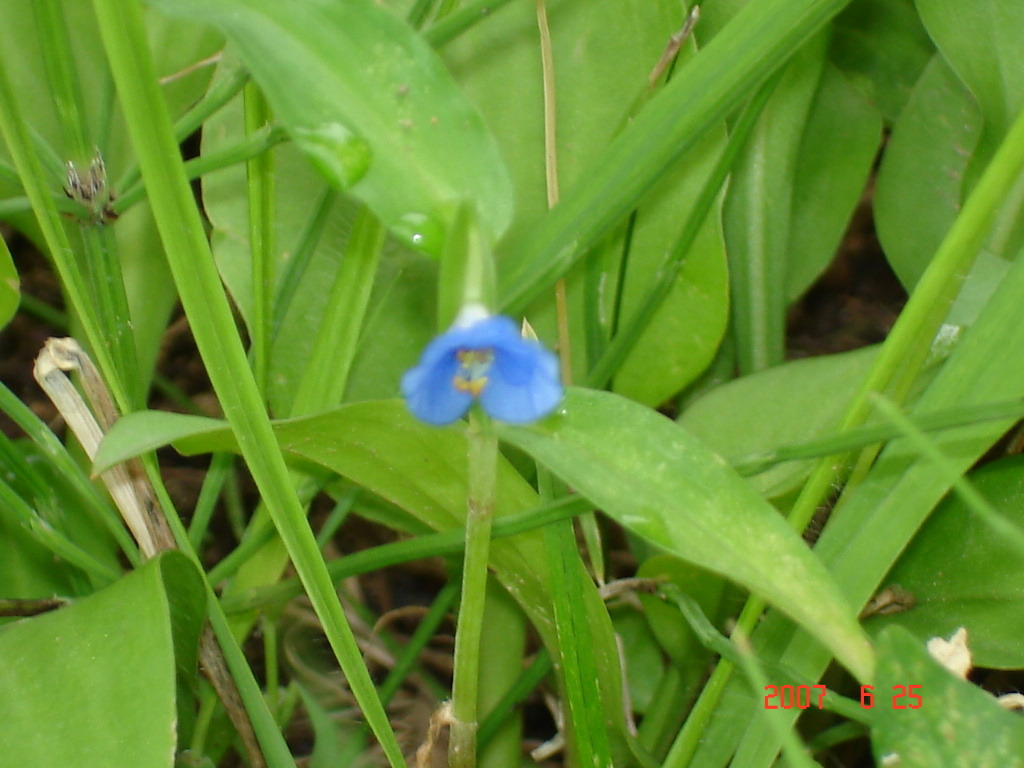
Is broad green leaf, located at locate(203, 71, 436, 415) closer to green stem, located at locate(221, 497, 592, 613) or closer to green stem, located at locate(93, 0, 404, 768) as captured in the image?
green stem, located at locate(221, 497, 592, 613)

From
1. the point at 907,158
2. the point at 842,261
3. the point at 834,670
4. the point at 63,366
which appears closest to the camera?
the point at 63,366

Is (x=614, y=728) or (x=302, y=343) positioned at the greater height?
(x=302, y=343)

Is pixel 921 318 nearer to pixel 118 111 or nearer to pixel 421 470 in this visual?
pixel 421 470

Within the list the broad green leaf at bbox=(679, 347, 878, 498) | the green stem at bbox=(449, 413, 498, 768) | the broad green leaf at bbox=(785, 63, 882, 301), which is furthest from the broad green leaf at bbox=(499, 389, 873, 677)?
the broad green leaf at bbox=(785, 63, 882, 301)

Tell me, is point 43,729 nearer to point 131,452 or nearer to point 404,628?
point 131,452

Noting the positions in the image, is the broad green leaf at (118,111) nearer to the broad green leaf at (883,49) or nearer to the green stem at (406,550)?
the green stem at (406,550)

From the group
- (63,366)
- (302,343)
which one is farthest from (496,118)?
(63,366)

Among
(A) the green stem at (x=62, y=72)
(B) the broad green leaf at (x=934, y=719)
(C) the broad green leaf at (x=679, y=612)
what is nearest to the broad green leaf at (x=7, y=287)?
(A) the green stem at (x=62, y=72)
